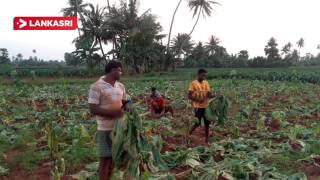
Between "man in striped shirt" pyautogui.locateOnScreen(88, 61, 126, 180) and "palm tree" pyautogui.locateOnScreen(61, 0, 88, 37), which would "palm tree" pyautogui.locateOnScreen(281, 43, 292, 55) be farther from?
"man in striped shirt" pyautogui.locateOnScreen(88, 61, 126, 180)

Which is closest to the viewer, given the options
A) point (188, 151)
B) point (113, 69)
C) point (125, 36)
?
point (113, 69)

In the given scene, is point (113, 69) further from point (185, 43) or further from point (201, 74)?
point (185, 43)

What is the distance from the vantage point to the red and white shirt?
4.83 metres

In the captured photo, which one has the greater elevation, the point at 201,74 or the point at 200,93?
the point at 201,74

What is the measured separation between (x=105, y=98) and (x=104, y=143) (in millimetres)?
477

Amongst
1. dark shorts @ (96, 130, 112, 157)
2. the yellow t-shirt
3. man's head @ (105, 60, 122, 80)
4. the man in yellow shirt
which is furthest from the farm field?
man's head @ (105, 60, 122, 80)

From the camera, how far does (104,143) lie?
4.97 meters

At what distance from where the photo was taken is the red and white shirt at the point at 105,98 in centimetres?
483

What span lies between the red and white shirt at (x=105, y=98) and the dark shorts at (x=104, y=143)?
6 cm

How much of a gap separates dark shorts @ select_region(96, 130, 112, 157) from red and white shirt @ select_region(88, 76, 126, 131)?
59mm

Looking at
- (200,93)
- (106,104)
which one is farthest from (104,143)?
(200,93)

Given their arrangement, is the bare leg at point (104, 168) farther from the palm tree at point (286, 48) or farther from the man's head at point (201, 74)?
the palm tree at point (286, 48)

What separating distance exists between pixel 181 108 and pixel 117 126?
9.50 meters

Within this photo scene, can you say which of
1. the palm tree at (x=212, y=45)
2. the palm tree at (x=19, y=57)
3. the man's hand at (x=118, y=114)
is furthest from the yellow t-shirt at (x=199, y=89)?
the palm tree at (x=19, y=57)
